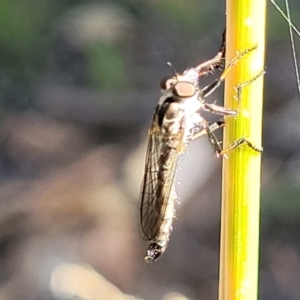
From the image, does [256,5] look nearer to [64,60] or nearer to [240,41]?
[240,41]

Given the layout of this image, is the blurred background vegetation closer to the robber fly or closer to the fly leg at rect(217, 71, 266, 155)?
the robber fly

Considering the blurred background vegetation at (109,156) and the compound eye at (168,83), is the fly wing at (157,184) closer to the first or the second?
the compound eye at (168,83)

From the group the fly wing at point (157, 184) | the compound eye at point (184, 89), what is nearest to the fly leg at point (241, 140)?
the compound eye at point (184, 89)

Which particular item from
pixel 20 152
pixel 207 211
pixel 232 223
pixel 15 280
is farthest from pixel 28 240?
pixel 232 223

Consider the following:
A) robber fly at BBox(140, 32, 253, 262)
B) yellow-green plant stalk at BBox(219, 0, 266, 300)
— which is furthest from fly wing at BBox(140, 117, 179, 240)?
yellow-green plant stalk at BBox(219, 0, 266, 300)

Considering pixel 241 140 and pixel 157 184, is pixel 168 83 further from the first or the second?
pixel 241 140

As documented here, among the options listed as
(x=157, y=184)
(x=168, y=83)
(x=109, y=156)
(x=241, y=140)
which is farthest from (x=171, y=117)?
(x=109, y=156)
